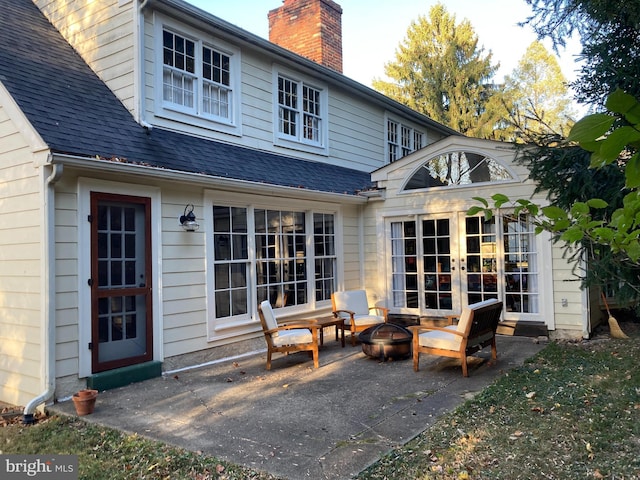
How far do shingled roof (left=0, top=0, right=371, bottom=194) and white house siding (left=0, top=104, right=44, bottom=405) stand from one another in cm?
42

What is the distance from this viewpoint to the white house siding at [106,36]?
714cm

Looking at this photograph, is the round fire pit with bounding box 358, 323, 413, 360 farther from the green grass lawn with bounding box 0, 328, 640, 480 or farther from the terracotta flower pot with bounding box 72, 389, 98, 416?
the terracotta flower pot with bounding box 72, 389, 98, 416

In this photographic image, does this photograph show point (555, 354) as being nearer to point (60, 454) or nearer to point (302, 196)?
point (302, 196)

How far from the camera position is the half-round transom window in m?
8.44

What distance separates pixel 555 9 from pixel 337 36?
8.15 meters

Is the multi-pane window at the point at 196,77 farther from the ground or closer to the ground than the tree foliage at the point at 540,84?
closer to the ground

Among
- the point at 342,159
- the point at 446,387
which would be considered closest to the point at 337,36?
the point at 342,159

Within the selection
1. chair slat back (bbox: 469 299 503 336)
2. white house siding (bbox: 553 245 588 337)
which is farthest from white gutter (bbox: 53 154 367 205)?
white house siding (bbox: 553 245 588 337)

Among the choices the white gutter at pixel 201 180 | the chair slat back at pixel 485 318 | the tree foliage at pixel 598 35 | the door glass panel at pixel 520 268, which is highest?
the tree foliage at pixel 598 35

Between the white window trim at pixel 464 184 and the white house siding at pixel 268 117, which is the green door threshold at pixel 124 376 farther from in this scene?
the white window trim at pixel 464 184

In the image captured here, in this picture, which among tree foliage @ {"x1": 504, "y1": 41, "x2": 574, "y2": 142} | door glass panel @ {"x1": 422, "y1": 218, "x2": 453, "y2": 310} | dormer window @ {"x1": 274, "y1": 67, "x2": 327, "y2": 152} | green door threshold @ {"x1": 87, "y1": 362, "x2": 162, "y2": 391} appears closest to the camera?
green door threshold @ {"x1": 87, "y1": 362, "x2": 162, "y2": 391}

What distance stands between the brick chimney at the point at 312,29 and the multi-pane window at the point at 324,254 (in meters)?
5.29

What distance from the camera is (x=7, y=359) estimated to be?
5.71 metres

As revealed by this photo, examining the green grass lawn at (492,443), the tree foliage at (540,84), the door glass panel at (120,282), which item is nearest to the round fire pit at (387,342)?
the green grass lawn at (492,443)
